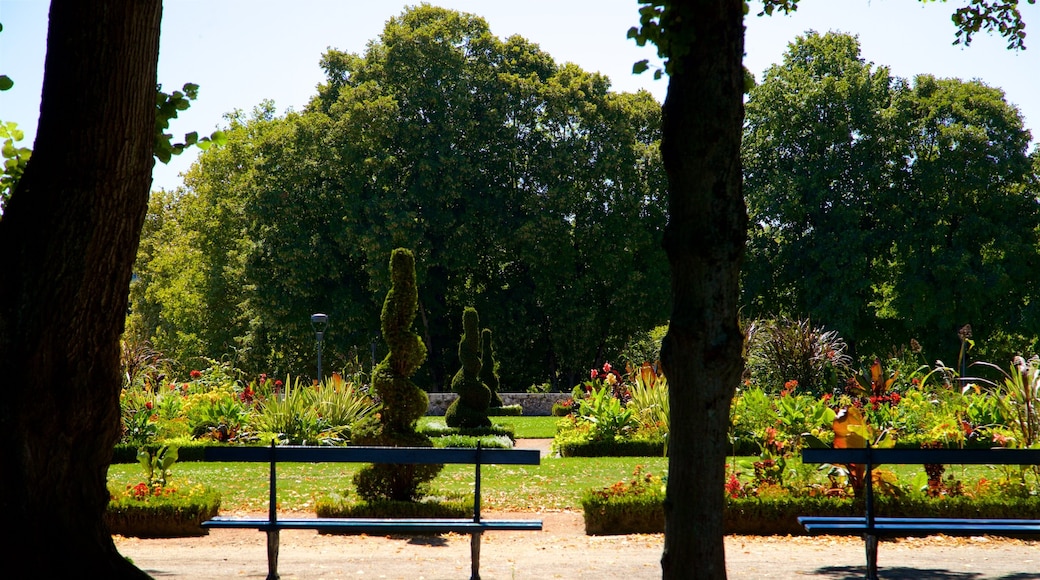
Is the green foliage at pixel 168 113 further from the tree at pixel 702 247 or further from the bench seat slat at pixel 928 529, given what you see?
the bench seat slat at pixel 928 529

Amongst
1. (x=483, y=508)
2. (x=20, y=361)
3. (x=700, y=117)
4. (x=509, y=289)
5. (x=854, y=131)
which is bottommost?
(x=483, y=508)

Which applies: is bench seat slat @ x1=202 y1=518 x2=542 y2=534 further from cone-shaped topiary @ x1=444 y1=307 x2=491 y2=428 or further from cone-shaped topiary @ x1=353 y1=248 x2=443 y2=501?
cone-shaped topiary @ x1=444 y1=307 x2=491 y2=428

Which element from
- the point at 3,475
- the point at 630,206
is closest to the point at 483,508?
the point at 3,475

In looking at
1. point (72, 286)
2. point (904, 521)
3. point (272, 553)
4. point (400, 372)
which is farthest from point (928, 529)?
point (72, 286)

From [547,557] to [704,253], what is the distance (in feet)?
11.5

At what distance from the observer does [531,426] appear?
21453 millimetres

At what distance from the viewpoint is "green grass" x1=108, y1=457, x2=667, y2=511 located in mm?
10328

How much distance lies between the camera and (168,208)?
50.4 m

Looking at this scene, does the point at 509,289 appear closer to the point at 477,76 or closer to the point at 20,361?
the point at 477,76

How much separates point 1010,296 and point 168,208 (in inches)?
1577

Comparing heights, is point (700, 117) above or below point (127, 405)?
above

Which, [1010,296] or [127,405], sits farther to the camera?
[1010,296]

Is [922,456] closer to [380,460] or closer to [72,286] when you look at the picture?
[380,460]

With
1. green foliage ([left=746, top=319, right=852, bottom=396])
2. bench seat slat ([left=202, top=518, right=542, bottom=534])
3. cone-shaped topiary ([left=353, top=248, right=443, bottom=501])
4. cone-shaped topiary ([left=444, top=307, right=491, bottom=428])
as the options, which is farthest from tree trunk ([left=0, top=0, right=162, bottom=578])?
green foliage ([left=746, top=319, right=852, bottom=396])
